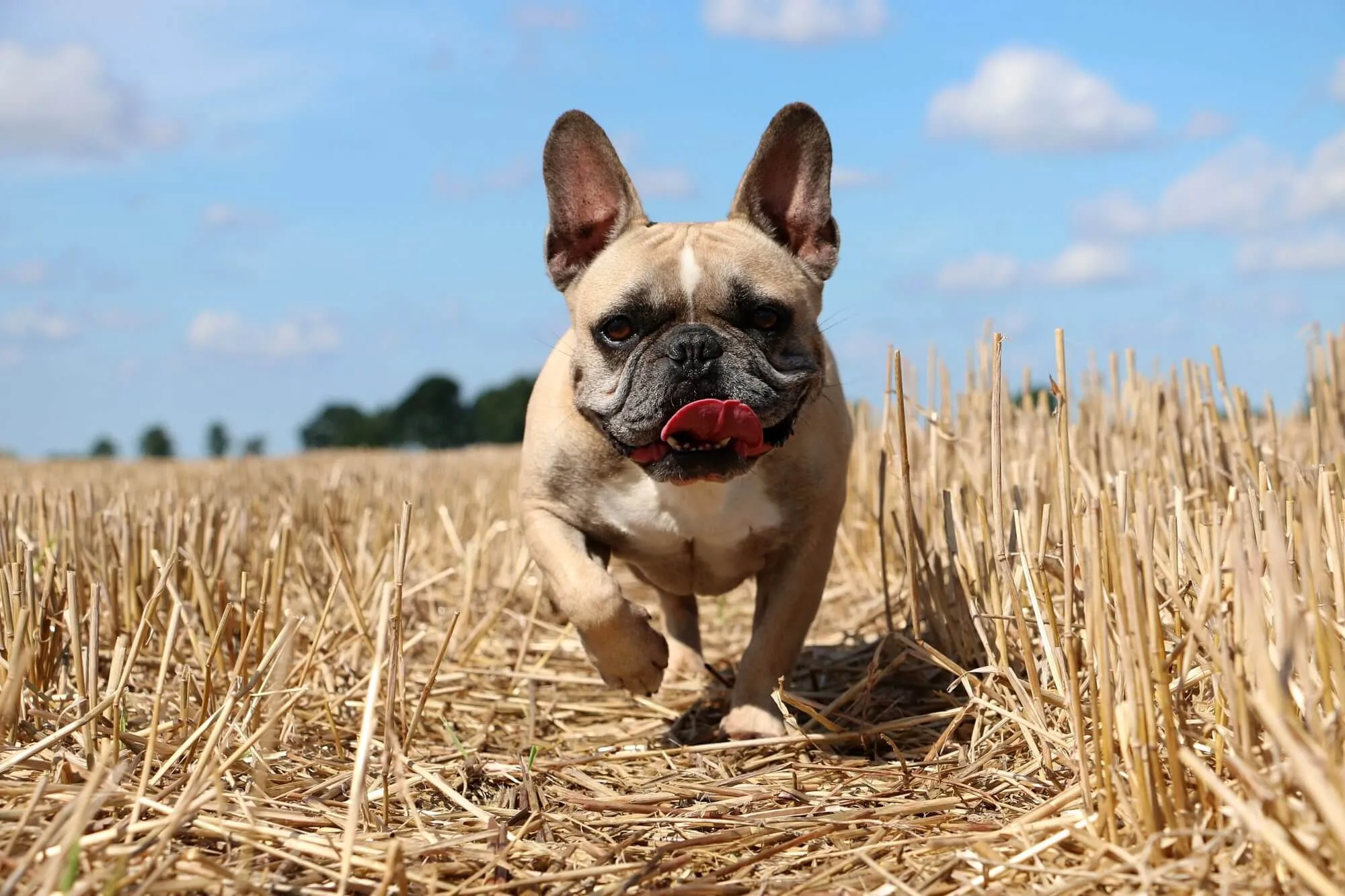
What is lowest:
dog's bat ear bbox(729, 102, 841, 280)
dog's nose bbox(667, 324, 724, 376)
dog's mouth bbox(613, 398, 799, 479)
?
dog's mouth bbox(613, 398, 799, 479)

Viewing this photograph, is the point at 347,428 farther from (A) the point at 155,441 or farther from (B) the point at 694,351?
(B) the point at 694,351

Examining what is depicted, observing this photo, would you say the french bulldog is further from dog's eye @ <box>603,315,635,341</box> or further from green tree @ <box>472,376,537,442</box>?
green tree @ <box>472,376,537,442</box>

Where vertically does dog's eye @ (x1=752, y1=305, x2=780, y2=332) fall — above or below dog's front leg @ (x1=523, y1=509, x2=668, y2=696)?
above

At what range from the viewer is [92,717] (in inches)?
113

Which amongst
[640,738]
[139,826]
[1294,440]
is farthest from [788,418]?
[1294,440]

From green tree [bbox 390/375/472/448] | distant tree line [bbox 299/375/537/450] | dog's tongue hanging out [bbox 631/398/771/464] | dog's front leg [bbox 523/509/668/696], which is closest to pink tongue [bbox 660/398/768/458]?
dog's tongue hanging out [bbox 631/398/771/464]

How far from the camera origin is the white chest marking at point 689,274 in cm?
378

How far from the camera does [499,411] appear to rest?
47.0 meters

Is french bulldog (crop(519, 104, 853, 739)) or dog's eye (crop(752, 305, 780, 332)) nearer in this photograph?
french bulldog (crop(519, 104, 853, 739))

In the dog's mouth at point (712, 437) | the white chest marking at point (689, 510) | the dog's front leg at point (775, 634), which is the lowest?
the dog's front leg at point (775, 634)

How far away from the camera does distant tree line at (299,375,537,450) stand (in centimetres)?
4647

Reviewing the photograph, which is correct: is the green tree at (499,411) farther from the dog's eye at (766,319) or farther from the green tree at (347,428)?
the dog's eye at (766,319)

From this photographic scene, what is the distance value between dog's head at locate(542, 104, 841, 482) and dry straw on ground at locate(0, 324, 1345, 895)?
1.87 ft

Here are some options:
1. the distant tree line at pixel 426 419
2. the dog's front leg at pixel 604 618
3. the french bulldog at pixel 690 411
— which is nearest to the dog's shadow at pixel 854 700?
the french bulldog at pixel 690 411
